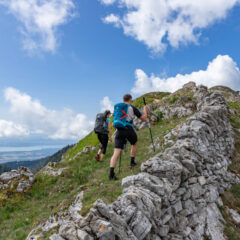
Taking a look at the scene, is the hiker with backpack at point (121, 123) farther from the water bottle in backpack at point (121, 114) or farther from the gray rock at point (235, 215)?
the gray rock at point (235, 215)

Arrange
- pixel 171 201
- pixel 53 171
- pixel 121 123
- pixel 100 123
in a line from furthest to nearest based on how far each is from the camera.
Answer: pixel 53 171 < pixel 100 123 < pixel 121 123 < pixel 171 201

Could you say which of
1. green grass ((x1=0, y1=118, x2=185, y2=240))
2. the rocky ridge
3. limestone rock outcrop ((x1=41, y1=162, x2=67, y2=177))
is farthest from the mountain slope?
the rocky ridge

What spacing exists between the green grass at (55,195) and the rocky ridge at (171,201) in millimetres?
917

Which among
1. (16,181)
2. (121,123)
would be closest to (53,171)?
(16,181)

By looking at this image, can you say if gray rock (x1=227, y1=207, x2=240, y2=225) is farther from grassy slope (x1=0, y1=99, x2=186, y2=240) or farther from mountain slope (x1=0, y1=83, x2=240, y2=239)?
grassy slope (x1=0, y1=99, x2=186, y2=240)

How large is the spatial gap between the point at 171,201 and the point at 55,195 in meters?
6.63

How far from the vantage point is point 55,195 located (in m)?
9.87

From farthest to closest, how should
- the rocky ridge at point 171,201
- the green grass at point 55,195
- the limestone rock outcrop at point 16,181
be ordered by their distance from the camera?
1. the limestone rock outcrop at point 16,181
2. the green grass at point 55,195
3. the rocky ridge at point 171,201

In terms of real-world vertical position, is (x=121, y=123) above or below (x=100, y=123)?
below

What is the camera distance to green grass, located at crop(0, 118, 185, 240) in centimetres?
662

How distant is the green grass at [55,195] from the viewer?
21.7 ft

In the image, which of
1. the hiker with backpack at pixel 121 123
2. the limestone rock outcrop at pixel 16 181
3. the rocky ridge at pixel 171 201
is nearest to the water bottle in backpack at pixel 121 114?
the hiker with backpack at pixel 121 123

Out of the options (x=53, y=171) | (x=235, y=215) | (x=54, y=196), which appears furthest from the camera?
(x=53, y=171)

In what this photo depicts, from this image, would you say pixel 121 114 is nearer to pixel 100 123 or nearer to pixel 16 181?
pixel 100 123
